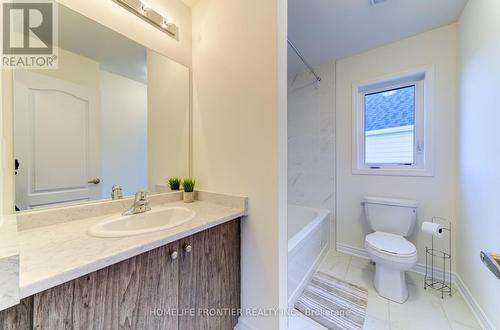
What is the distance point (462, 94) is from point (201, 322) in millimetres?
2540

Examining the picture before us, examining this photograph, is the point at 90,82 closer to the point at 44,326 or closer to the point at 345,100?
the point at 44,326

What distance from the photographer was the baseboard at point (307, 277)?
60.1 inches

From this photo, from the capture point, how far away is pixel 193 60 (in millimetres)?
1572

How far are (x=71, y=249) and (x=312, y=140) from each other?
2.47 m

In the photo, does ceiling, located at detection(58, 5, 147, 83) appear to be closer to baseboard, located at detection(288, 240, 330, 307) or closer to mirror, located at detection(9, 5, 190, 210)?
mirror, located at detection(9, 5, 190, 210)

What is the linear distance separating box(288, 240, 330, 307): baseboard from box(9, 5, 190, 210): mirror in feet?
4.31

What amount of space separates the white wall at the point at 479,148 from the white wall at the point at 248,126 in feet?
4.33

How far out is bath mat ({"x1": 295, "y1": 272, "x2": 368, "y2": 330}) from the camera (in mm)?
1354

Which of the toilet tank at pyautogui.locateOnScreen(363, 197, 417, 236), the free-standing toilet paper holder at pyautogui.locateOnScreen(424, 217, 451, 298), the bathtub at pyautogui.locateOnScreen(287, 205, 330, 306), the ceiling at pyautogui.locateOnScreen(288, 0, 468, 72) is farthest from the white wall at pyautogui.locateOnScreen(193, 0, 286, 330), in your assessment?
the free-standing toilet paper holder at pyautogui.locateOnScreen(424, 217, 451, 298)

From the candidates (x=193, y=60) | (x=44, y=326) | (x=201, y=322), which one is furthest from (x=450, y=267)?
(x=193, y=60)

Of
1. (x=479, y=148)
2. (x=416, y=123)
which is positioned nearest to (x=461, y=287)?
(x=479, y=148)

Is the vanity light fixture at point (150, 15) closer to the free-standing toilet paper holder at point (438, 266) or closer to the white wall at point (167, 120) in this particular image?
the white wall at point (167, 120)

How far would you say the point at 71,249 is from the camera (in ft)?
2.25

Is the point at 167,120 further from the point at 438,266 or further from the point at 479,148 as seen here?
the point at 438,266
